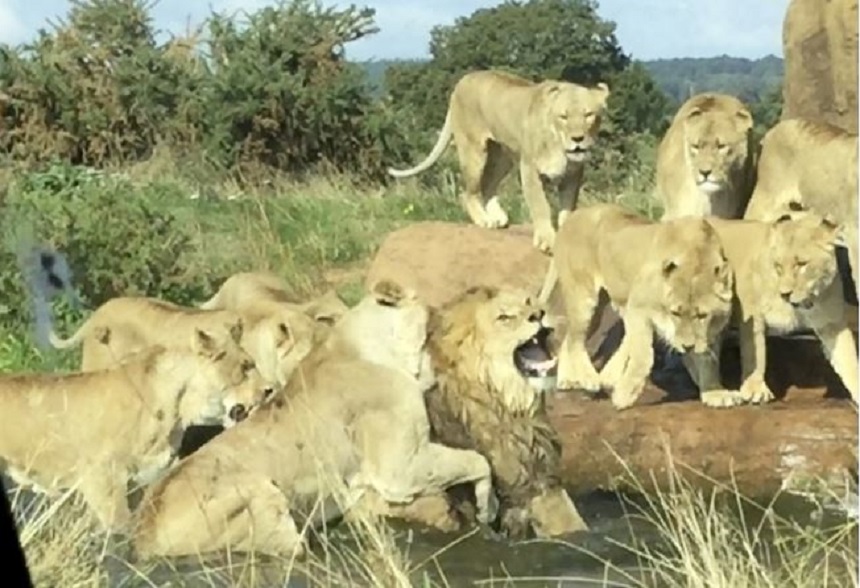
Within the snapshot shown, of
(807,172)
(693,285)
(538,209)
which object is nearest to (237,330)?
(693,285)

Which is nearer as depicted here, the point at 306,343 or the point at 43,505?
the point at 43,505

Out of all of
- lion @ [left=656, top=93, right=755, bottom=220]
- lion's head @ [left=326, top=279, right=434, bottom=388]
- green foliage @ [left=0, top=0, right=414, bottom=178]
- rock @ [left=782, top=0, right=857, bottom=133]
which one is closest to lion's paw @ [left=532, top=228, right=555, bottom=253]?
lion @ [left=656, top=93, right=755, bottom=220]

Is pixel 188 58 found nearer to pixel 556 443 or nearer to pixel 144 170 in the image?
pixel 144 170

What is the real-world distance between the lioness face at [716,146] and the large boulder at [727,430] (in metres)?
0.77

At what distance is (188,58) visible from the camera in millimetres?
21188

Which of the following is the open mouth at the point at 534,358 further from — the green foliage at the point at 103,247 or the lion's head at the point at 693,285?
the green foliage at the point at 103,247

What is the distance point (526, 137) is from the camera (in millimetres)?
10086

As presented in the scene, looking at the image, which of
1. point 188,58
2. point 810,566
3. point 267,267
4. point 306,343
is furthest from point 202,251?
point 188,58

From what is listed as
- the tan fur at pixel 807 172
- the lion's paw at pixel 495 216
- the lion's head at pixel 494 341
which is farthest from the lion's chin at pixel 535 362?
the lion's paw at pixel 495 216

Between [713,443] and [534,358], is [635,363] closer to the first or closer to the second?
[713,443]

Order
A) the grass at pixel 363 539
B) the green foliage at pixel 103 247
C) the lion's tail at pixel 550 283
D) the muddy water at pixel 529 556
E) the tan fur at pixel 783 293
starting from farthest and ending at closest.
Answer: the green foliage at pixel 103 247 → the lion's tail at pixel 550 283 → the tan fur at pixel 783 293 → the muddy water at pixel 529 556 → the grass at pixel 363 539

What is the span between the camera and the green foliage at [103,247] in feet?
36.1

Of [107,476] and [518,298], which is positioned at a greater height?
[518,298]

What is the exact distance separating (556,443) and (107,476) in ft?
4.69
